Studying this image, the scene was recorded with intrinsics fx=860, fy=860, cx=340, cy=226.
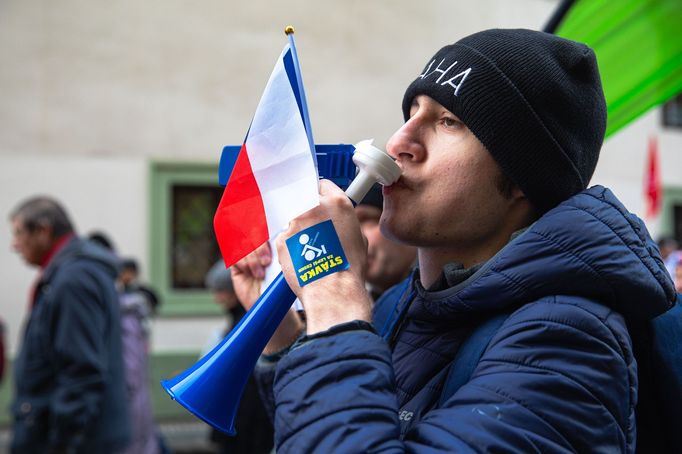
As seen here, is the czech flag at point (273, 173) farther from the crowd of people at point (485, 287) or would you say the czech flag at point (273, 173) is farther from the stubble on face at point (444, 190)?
the stubble on face at point (444, 190)

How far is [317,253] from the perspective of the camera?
136 cm

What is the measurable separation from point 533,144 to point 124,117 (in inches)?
330

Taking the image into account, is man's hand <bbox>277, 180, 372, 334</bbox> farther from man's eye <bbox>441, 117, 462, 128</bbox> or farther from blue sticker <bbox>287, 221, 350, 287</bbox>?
man's eye <bbox>441, 117, 462, 128</bbox>

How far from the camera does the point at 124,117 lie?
9336 mm

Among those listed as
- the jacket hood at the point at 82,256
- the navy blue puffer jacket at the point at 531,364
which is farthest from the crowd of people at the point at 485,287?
the jacket hood at the point at 82,256

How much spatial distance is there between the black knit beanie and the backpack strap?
265 millimetres

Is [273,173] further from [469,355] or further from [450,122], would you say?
[469,355]

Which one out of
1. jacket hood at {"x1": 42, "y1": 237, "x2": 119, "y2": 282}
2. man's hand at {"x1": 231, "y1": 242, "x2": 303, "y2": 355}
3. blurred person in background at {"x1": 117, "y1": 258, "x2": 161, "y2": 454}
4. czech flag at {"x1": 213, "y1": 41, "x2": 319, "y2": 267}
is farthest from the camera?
blurred person in background at {"x1": 117, "y1": 258, "x2": 161, "y2": 454}

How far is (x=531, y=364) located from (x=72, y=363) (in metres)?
3.26

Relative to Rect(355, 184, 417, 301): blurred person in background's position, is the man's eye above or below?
above

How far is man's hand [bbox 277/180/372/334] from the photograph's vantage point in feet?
4.35

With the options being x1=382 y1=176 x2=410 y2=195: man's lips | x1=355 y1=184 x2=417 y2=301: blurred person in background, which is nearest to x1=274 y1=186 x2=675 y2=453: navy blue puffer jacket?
x1=382 y1=176 x2=410 y2=195: man's lips

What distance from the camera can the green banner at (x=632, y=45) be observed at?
2461 mm

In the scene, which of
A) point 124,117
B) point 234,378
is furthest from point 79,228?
point 234,378
